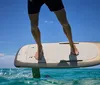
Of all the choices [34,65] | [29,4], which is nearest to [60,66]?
[34,65]

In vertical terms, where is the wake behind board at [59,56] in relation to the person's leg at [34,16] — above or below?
below

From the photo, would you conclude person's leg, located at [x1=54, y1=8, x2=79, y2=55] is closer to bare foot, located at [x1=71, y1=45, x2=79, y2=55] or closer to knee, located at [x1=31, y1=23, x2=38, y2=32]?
bare foot, located at [x1=71, y1=45, x2=79, y2=55]

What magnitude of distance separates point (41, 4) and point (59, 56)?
4.25 ft

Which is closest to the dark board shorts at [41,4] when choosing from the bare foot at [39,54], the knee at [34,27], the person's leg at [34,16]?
the person's leg at [34,16]

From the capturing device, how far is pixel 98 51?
6.13 metres

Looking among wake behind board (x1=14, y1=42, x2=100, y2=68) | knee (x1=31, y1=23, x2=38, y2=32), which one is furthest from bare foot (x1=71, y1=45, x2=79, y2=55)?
knee (x1=31, y1=23, x2=38, y2=32)

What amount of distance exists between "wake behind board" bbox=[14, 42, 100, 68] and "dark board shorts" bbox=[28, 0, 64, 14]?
1105mm

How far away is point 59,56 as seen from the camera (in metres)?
6.04

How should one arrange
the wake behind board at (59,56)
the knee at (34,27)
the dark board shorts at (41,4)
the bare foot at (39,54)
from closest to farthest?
the dark board shorts at (41,4) < the knee at (34,27) < the wake behind board at (59,56) < the bare foot at (39,54)

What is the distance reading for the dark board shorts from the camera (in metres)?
5.30

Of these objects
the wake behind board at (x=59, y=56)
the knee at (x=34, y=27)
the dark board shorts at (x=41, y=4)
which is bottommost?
the wake behind board at (x=59, y=56)

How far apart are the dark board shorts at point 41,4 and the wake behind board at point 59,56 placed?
1.11 m

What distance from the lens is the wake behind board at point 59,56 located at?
18.8ft

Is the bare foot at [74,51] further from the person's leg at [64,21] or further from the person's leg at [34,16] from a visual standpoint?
the person's leg at [34,16]
